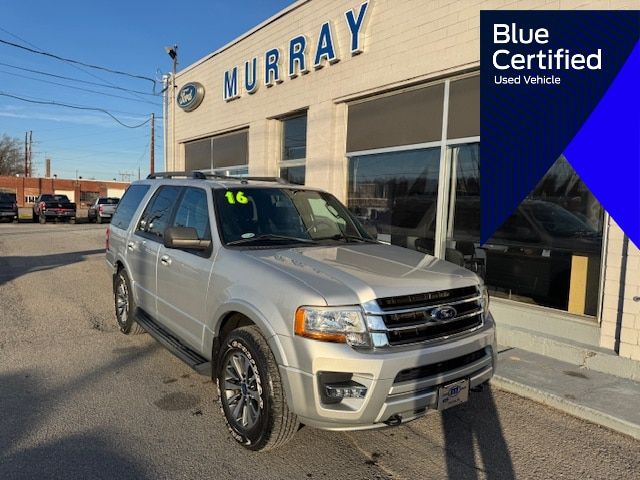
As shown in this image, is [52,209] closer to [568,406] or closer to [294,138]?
[294,138]

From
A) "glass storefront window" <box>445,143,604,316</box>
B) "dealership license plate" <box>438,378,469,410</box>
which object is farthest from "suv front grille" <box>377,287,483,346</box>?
"glass storefront window" <box>445,143,604,316</box>

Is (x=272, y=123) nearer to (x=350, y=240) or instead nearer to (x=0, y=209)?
(x=350, y=240)

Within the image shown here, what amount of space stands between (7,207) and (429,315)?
3156 cm

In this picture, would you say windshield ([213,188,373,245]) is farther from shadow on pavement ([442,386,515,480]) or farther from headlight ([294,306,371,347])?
shadow on pavement ([442,386,515,480])

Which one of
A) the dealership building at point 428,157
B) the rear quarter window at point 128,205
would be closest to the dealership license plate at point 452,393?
the dealership building at point 428,157

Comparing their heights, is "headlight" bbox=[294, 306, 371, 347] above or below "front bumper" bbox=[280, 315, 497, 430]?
above

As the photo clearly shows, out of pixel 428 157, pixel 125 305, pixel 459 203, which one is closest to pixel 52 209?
pixel 125 305

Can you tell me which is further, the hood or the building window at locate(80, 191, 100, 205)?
the building window at locate(80, 191, 100, 205)

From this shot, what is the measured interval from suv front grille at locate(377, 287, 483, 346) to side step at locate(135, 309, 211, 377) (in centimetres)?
158

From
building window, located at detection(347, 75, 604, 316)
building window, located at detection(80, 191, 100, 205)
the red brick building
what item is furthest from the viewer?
building window, located at detection(80, 191, 100, 205)

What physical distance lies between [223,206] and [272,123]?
24.3ft

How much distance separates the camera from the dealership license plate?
2.97m

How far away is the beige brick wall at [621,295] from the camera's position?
15.6ft

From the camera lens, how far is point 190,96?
1418 cm
